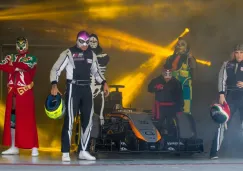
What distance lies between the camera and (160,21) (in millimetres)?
11492

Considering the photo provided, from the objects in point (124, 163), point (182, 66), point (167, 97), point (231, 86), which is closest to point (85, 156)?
point (124, 163)

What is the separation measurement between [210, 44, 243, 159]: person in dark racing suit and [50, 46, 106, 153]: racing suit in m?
1.90

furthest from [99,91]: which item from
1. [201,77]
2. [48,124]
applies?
[201,77]

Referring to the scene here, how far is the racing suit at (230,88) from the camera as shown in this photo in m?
7.82

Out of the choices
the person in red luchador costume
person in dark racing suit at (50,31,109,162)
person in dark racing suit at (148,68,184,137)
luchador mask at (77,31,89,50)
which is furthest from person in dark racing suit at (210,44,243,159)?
the person in red luchador costume

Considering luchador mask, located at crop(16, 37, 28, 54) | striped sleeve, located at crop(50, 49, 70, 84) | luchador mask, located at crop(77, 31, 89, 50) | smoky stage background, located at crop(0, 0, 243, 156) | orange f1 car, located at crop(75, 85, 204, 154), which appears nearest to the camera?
striped sleeve, located at crop(50, 49, 70, 84)

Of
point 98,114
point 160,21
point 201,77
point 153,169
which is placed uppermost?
point 160,21

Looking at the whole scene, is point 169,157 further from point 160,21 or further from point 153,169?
point 160,21

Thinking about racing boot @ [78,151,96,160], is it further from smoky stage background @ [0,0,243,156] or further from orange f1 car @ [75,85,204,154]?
smoky stage background @ [0,0,243,156]

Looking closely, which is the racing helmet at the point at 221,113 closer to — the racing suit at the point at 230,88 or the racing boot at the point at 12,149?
the racing suit at the point at 230,88

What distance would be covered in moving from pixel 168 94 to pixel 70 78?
76.1 inches

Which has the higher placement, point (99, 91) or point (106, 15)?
point (106, 15)

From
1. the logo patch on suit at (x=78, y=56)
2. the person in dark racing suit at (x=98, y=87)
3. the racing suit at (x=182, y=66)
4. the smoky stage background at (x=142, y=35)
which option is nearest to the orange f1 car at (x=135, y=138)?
the person in dark racing suit at (x=98, y=87)

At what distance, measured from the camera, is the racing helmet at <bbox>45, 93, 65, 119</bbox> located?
7.04 m
